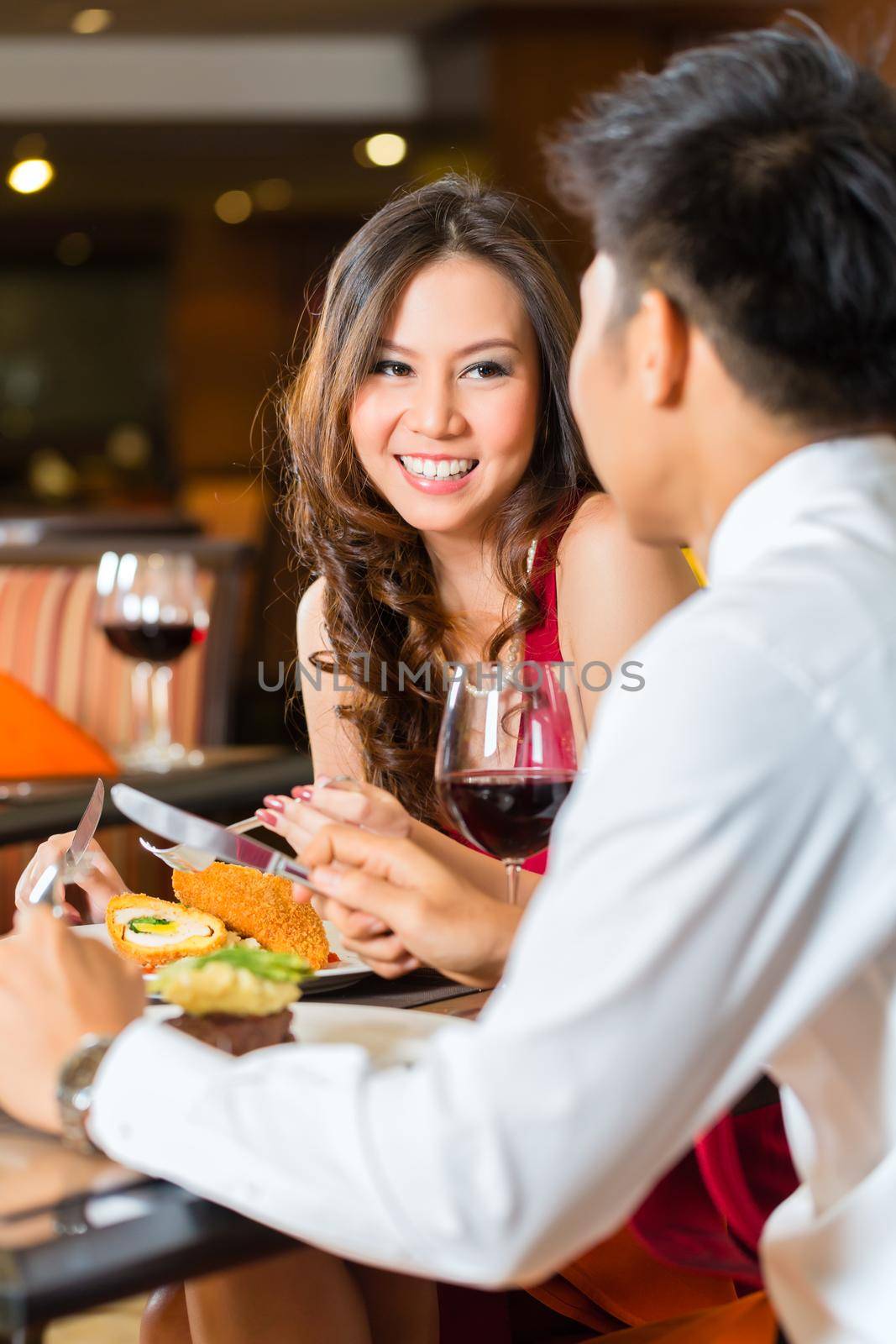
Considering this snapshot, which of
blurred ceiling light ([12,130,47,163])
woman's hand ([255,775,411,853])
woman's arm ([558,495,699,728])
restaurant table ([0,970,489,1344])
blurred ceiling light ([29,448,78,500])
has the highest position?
blurred ceiling light ([12,130,47,163])

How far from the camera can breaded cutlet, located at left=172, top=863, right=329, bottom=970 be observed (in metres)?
1.27

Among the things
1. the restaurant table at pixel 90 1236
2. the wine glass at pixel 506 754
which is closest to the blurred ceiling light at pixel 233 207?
the wine glass at pixel 506 754

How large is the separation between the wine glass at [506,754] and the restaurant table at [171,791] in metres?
1.00

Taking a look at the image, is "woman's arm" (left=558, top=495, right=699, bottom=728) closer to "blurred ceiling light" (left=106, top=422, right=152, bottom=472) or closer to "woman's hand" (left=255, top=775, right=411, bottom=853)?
"woman's hand" (left=255, top=775, right=411, bottom=853)

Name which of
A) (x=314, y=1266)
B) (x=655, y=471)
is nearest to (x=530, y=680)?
(x=655, y=471)

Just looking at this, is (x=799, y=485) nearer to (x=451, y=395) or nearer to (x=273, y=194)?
(x=451, y=395)

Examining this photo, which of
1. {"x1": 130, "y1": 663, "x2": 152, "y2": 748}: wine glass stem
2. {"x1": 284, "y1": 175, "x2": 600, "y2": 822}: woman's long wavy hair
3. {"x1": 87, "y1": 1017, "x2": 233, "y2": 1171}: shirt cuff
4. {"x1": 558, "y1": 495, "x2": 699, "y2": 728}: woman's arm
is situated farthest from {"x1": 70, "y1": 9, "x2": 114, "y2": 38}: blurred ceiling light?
{"x1": 87, "y1": 1017, "x2": 233, "y2": 1171}: shirt cuff

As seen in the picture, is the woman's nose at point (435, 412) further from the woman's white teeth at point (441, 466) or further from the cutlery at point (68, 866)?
the cutlery at point (68, 866)

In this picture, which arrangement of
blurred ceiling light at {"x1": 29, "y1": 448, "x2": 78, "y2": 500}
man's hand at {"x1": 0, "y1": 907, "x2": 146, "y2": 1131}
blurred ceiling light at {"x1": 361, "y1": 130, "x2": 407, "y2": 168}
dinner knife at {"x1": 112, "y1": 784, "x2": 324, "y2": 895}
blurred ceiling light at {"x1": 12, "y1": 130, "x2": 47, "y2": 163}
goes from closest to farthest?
1. man's hand at {"x1": 0, "y1": 907, "x2": 146, "y2": 1131}
2. dinner knife at {"x1": 112, "y1": 784, "x2": 324, "y2": 895}
3. blurred ceiling light at {"x1": 12, "y1": 130, "x2": 47, "y2": 163}
4. blurred ceiling light at {"x1": 361, "y1": 130, "x2": 407, "y2": 168}
5. blurred ceiling light at {"x1": 29, "y1": 448, "x2": 78, "y2": 500}

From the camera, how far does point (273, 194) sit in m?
9.09

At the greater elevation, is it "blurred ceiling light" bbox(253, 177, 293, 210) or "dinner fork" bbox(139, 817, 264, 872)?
"blurred ceiling light" bbox(253, 177, 293, 210)

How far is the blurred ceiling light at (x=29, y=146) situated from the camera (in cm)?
863

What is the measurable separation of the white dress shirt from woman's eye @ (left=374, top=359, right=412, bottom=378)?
108 cm

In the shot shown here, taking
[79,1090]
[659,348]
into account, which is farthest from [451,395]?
[79,1090]
